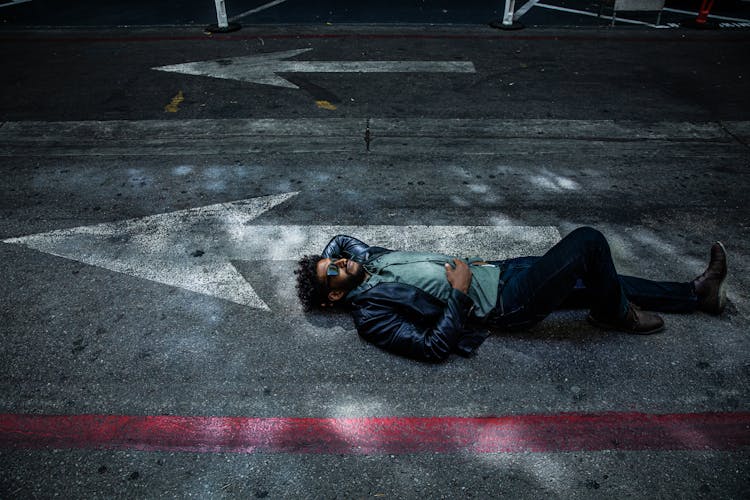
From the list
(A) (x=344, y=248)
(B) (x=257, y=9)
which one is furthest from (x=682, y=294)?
(B) (x=257, y=9)

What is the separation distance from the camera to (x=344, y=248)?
13.1 feet

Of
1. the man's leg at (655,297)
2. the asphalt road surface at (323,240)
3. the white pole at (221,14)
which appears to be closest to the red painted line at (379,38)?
the white pole at (221,14)

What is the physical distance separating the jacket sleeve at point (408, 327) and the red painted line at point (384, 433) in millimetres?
443

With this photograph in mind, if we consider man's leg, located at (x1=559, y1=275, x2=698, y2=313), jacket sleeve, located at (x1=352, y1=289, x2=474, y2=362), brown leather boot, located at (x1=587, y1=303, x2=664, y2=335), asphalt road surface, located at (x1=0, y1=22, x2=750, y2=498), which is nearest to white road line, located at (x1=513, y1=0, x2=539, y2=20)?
asphalt road surface, located at (x1=0, y1=22, x2=750, y2=498)

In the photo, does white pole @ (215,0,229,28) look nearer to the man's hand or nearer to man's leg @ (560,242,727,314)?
the man's hand

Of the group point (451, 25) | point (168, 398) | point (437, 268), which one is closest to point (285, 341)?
point (168, 398)

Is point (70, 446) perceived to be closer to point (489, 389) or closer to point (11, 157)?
point (489, 389)

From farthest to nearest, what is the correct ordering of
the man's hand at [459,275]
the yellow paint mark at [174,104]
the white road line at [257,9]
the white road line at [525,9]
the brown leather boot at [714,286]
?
the white road line at [257,9]
the white road line at [525,9]
the yellow paint mark at [174,104]
the brown leather boot at [714,286]
the man's hand at [459,275]

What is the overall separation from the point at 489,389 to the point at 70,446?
2.57 meters

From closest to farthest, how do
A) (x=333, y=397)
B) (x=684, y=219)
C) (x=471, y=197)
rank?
(x=333, y=397) → (x=684, y=219) → (x=471, y=197)

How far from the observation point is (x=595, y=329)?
12.0 ft

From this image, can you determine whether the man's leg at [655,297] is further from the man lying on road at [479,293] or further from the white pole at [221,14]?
the white pole at [221,14]

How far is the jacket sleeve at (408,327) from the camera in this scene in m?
3.26

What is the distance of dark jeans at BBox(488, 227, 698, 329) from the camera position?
10.8 ft
